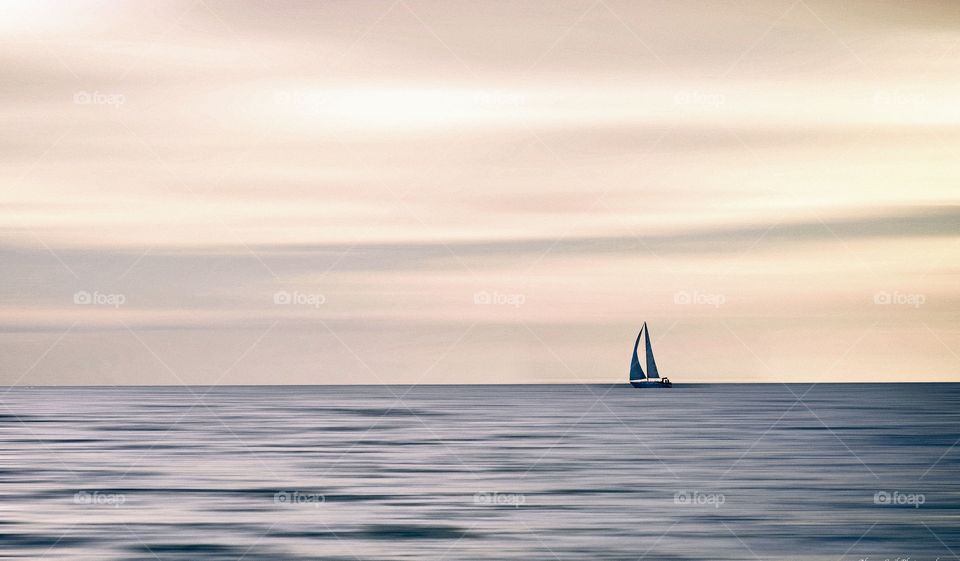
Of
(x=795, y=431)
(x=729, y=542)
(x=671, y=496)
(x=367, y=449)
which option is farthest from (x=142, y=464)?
(x=795, y=431)

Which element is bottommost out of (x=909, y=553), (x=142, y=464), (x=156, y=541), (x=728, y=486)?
(x=909, y=553)

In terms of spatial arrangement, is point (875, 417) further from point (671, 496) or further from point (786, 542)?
point (786, 542)

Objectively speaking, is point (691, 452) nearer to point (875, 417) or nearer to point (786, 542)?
point (786, 542)

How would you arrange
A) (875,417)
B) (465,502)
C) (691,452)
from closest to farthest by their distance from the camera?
(465,502) → (691,452) → (875,417)

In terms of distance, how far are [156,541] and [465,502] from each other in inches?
476

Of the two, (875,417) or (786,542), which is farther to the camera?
(875,417)

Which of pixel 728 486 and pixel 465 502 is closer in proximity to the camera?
pixel 465 502

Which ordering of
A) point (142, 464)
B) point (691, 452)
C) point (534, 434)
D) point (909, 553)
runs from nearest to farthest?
point (909, 553) < point (142, 464) < point (691, 452) < point (534, 434)

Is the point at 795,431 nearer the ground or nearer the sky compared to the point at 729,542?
nearer the sky

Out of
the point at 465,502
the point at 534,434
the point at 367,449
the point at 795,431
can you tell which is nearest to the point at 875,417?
the point at 795,431

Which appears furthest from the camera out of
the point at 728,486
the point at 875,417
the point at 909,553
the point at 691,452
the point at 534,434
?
the point at 875,417

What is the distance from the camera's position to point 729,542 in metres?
35.2

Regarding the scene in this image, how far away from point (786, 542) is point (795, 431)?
2272 inches

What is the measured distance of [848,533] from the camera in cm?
3619
